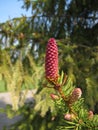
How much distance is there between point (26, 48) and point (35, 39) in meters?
0.27

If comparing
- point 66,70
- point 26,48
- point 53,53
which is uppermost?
point 53,53

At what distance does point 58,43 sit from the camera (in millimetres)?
3639

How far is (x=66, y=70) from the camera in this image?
11.7 ft

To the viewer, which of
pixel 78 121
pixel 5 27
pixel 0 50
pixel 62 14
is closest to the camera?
pixel 78 121

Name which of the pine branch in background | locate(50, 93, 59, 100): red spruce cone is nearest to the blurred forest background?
the pine branch in background

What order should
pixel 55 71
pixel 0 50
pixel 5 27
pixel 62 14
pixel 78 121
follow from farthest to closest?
pixel 62 14 < pixel 5 27 < pixel 0 50 < pixel 78 121 < pixel 55 71

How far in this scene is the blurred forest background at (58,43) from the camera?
131 inches

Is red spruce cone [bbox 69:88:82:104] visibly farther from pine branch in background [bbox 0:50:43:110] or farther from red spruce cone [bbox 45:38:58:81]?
pine branch in background [bbox 0:50:43:110]

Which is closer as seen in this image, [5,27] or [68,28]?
[5,27]

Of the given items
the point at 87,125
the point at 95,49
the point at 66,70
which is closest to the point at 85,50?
the point at 95,49

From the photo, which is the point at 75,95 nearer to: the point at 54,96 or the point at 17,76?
the point at 54,96

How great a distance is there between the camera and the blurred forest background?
3.34 m

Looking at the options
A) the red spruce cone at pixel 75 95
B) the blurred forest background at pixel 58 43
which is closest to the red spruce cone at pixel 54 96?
the red spruce cone at pixel 75 95

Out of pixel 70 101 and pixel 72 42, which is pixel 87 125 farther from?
pixel 72 42
